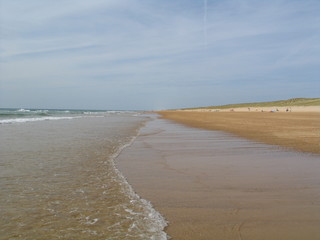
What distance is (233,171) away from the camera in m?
6.40

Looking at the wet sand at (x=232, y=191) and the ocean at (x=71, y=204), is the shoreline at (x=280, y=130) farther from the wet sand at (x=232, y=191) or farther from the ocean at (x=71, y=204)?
the ocean at (x=71, y=204)

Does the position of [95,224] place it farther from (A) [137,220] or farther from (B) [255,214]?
(B) [255,214]

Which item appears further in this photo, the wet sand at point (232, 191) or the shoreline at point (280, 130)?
the shoreline at point (280, 130)

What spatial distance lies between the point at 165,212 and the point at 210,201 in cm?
82

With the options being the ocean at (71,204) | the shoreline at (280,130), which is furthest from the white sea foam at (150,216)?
the shoreline at (280,130)

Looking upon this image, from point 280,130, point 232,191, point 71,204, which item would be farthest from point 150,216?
point 280,130

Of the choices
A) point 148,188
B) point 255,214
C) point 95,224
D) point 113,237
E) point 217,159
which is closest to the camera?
point 113,237

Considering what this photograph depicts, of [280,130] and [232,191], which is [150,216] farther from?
[280,130]

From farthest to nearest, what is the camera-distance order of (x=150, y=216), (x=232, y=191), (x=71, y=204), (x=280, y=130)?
(x=280, y=130) < (x=232, y=191) < (x=71, y=204) < (x=150, y=216)

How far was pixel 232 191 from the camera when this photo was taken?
4.91m

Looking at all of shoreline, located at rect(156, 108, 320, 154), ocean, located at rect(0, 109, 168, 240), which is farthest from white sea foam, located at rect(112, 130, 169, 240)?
shoreline, located at rect(156, 108, 320, 154)

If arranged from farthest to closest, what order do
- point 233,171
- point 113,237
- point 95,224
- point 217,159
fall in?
point 217,159, point 233,171, point 95,224, point 113,237

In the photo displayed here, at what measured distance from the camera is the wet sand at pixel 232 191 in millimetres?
3420

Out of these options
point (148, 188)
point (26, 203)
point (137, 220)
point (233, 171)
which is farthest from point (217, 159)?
point (26, 203)
